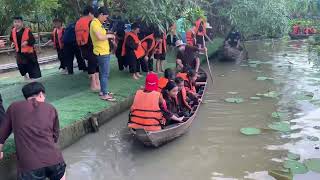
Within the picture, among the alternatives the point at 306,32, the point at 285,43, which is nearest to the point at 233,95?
the point at 285,43

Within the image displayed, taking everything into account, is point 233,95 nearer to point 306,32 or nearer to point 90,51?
point 90,51

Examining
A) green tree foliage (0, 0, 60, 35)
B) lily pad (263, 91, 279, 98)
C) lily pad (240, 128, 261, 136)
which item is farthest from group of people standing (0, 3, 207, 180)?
lily pad (263, 91, 279, 98)

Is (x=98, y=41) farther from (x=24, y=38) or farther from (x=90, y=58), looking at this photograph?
(x=24, y=38)

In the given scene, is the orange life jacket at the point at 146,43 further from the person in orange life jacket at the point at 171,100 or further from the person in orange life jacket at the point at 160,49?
the person in orange life jacket at the point at 171,100

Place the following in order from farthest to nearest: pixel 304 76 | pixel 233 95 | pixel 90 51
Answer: pixel 304 76
pixel 233 95
pixel 90 51

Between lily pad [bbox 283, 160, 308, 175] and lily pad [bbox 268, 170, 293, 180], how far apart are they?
0.19 m

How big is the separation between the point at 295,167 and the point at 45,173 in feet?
12.8

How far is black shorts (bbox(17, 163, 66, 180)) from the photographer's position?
431 cm

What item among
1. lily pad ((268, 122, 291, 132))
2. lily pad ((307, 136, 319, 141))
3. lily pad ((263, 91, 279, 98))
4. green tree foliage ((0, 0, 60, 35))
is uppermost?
green tree foliage ((0, 0, 60, 35))

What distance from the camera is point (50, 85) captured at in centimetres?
1036

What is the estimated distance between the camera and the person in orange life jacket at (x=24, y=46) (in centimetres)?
948

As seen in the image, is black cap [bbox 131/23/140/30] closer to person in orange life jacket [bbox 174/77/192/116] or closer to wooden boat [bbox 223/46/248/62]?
person in orange life jacket [bbox 174/77/192/116]

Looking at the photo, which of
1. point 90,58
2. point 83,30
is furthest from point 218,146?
point 83,30

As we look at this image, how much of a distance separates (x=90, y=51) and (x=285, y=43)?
19.3 meters
